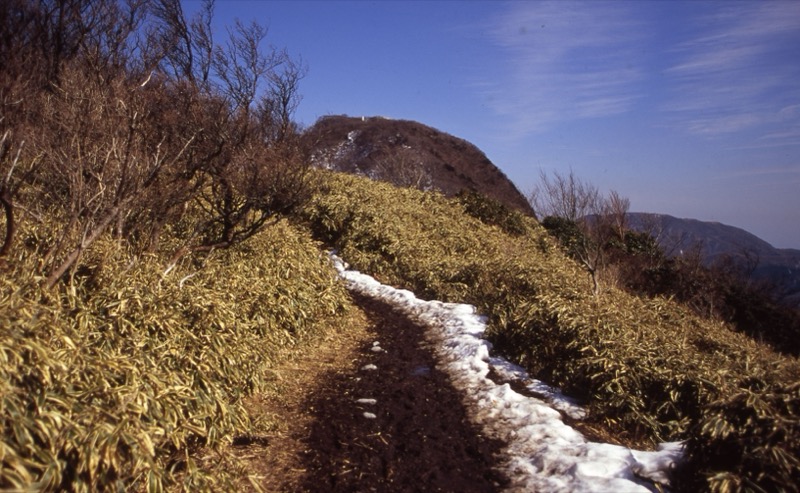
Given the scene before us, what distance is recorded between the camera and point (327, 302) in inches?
324

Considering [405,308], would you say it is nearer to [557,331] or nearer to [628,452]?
[557,331]

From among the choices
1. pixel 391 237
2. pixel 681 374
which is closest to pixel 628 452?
pixel 681 374

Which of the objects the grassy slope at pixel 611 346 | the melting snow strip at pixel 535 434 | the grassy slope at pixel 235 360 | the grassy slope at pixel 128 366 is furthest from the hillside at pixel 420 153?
the grassy slope at pixel 128 366

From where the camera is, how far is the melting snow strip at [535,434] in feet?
12.8

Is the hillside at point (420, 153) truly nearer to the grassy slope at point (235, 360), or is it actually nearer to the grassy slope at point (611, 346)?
the grassy slope at point (611, 346)

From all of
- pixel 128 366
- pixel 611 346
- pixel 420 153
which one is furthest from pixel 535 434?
pixel 420 153

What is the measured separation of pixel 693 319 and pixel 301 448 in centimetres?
793

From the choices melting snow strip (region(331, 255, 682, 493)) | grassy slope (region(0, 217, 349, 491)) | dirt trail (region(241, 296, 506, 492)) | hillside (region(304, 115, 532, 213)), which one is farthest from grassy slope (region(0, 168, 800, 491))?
hillside (region(304, 115, 532, 213))

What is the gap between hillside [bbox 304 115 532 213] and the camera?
1502 inches

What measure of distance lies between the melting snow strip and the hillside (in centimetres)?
2785

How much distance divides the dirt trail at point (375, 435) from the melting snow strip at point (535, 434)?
8.2 inches

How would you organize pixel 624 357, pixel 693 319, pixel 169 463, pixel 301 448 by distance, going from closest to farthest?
1. pixel 169 463
2. pixel 301 448
3. pixel 624 357
4. pixel 693 319

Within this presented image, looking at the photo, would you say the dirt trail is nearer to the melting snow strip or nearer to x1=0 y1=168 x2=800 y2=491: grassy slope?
the melting snow strip

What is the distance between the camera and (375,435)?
478 cm
